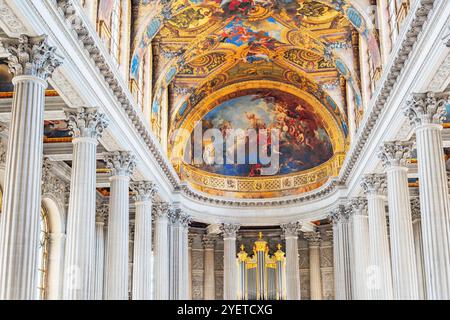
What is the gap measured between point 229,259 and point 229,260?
54 mm

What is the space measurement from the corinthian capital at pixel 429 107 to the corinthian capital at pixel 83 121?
30.2ft

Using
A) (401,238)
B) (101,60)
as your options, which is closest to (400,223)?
(401,238)

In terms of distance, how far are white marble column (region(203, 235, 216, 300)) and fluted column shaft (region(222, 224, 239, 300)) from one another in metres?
2.41

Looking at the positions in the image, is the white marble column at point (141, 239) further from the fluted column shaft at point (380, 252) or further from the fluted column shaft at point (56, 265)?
the fluted column shaft at point (380, 252)

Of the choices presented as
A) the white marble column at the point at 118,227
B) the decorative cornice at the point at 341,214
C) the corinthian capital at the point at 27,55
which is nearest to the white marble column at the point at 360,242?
the decorative cornice at the point at 341,214

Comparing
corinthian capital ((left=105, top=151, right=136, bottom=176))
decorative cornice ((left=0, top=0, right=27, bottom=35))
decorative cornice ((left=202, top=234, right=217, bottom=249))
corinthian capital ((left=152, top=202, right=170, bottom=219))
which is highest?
decorative cornice ((left=0, top=0, right=27, bottom=35))

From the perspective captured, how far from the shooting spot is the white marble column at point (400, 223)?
69.7 ft

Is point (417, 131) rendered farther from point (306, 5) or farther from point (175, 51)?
point (175, 51)

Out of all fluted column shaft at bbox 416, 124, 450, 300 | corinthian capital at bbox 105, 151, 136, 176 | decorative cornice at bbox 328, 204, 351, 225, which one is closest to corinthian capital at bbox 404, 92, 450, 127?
fluted column shaft at bbox 416, 124, 450, 300

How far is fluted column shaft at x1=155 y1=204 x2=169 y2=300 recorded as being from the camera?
96.0 feet

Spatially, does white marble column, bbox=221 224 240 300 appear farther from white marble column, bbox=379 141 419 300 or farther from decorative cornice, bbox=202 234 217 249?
white marble column, bbox=379 141 419 300

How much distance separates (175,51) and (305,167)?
1058cm

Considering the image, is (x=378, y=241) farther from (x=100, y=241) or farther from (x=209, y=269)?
(x=209, y=269)
